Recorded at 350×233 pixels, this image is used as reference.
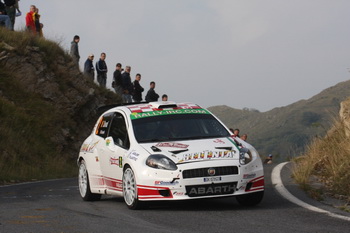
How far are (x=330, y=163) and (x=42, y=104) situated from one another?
20.5m

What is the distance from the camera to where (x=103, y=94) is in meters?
35.8

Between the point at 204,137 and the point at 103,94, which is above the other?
the point at 103,94

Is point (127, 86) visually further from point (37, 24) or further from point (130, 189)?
point (130, 189)

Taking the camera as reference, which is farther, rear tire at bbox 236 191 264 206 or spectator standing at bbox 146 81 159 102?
spectator standing at bbox 146 81 159 102

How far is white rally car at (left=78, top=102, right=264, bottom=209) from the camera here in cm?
1006

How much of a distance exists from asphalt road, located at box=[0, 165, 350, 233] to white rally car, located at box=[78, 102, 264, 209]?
0.27 meters

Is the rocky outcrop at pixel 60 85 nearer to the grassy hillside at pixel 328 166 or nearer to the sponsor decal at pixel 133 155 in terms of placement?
the grassy hillside at pixel 328 166

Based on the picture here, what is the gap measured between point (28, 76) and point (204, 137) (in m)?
22.4

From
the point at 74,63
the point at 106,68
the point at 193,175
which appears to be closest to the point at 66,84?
the point at 74,63

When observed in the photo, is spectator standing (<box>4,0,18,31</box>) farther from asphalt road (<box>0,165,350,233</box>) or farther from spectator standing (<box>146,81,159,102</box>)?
asphalt road (<box>0,165,350,233</box>)

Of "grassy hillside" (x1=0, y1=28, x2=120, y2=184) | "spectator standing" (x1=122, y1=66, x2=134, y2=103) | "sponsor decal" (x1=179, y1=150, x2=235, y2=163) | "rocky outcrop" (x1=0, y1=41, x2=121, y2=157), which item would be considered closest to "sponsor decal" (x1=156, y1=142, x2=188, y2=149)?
"sponsor decal" (x1=179, y1=150, x2=235, y2=163)

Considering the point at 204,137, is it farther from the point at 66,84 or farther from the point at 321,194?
the point at 66,84

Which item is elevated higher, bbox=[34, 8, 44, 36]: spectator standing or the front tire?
bbox=[34, 8, 44, 36]: spectator standing

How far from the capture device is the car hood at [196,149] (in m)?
10.2
